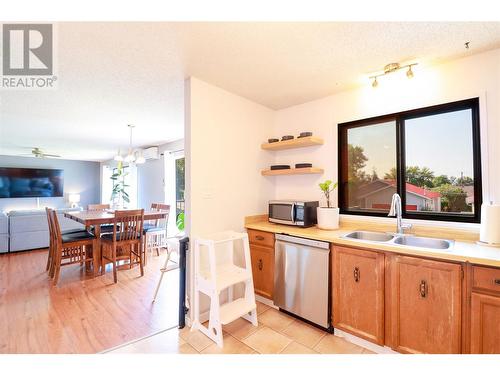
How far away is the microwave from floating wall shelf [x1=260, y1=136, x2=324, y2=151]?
26.7 inches

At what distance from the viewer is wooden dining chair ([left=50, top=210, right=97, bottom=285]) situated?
9.95 feet

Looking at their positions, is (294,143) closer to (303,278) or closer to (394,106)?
(394,106)

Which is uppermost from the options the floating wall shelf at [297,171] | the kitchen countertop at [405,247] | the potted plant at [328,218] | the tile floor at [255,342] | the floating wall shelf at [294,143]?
the floating wall shelf at [294,143]

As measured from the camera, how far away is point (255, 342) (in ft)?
6.04

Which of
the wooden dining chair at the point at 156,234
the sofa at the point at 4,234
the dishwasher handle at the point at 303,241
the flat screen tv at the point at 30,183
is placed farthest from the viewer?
the flat screen tv at the point at 30,183

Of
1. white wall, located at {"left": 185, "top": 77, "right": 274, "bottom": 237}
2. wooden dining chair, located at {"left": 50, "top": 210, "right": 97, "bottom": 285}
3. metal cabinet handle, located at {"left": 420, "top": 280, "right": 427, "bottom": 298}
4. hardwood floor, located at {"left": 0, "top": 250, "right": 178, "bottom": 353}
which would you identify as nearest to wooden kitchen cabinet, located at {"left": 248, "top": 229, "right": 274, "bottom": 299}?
white wall, located at {"left": 185, "top": 77, "right": 274, "bottom": 237}

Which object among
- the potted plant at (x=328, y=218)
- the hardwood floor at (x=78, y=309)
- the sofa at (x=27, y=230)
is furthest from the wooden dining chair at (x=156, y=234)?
the potted plant at (x=328, y=218)

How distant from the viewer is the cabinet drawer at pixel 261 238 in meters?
2.33

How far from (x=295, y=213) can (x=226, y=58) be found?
159 centimetres

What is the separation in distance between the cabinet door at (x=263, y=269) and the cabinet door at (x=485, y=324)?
4.83ft

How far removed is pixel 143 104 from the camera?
2.85m

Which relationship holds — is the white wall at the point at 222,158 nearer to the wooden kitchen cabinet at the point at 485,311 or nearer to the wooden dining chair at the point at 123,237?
the wooden dining chair at the point at 123,237

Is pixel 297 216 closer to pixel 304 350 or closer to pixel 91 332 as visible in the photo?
pixel 304 350
